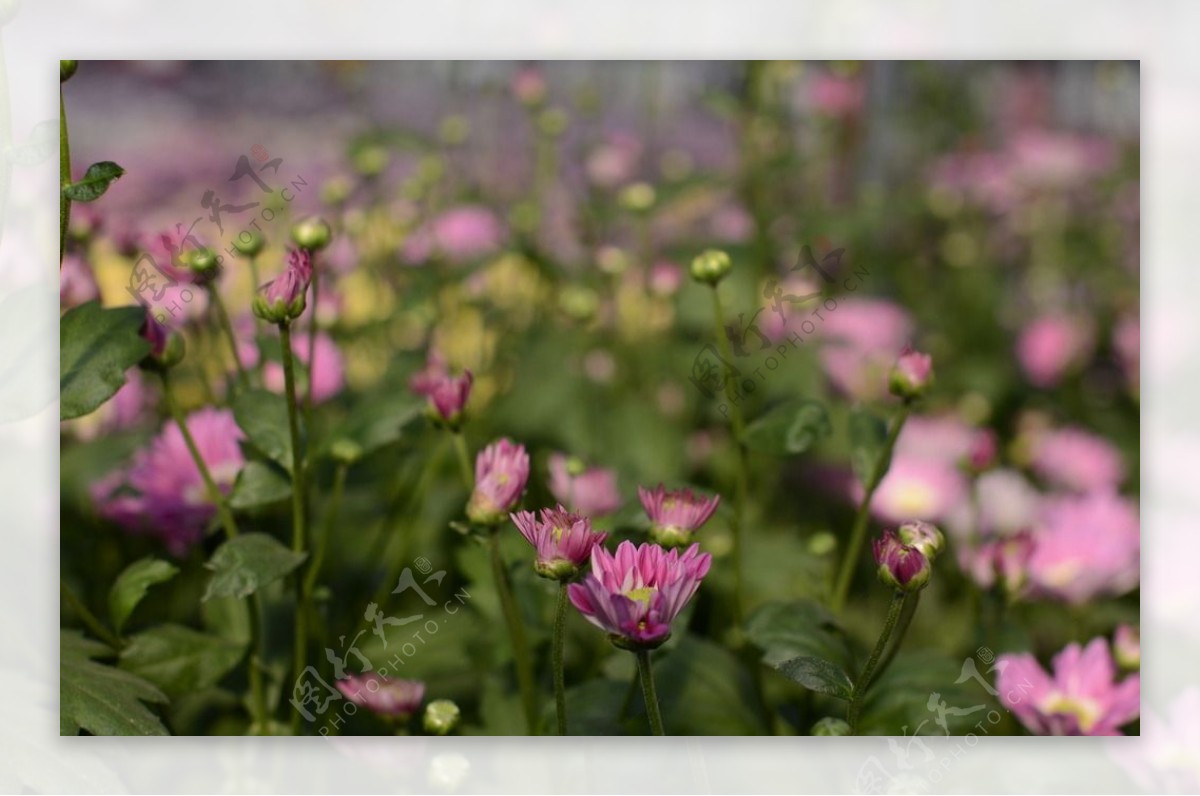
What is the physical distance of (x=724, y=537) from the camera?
1.16 meters

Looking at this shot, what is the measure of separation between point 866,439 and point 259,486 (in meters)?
0.51

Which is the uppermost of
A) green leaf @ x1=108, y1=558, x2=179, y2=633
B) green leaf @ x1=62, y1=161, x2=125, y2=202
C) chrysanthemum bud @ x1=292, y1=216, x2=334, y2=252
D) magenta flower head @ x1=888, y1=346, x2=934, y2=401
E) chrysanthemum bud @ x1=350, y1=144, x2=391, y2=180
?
chrysanthemum bud @ x1=350, y1=144, x2=391, y2=180

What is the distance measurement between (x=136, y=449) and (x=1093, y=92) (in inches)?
39.0

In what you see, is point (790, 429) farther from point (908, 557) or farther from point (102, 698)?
point (102, 698)

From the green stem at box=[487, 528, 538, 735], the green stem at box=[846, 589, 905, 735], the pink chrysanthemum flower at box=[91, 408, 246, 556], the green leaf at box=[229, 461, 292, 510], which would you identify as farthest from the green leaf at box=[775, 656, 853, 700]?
the pink chrysanthemum flower at box=[91, 408, 246, 556]

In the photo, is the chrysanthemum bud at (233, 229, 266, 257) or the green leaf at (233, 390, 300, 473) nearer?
the green leaf at (233, 390, 300, 473)

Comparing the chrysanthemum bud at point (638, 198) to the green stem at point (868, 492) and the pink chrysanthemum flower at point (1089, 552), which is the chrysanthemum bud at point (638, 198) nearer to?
the green stem at point (868, 492)

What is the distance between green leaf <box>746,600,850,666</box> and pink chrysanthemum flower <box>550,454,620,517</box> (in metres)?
0.19

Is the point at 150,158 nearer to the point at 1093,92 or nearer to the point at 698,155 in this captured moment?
the point at 698,155

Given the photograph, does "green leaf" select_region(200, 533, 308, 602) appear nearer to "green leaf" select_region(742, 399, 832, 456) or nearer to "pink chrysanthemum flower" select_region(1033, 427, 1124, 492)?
"green leaf" select_region(742, 399, 832, 456)

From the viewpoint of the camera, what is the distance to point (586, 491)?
1.14 meters

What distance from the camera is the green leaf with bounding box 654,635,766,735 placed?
41.4 inches

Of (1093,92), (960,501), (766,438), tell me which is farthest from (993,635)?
(1093,92)

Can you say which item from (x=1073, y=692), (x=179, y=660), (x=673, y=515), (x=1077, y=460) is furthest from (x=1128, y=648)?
(x=179, y=660)
